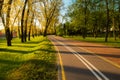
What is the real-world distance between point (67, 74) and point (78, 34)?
105 meters

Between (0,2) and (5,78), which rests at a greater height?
(0,2)

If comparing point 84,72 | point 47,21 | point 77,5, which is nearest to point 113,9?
point 77,5

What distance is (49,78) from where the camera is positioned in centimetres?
1316

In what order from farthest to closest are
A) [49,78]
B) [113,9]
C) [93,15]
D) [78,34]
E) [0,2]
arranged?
[78,34]
[93,15]
[113,9]
[0,2]
[49,78]

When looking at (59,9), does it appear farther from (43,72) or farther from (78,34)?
(43,72)

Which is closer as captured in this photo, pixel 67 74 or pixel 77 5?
pixel 67 74

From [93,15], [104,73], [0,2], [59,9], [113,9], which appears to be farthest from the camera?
[93,15]

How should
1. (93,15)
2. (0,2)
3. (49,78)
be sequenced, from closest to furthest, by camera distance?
(49,78) < (0,2) < (93,15)

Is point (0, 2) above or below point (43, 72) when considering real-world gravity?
above

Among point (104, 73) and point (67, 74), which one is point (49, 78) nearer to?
point (67, 74)

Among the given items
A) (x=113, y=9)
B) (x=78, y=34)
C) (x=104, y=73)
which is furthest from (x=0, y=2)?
(x=78, y=34)

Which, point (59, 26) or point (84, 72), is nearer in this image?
point (84, 72)

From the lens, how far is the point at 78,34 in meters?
119

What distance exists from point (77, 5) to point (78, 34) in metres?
35.7
